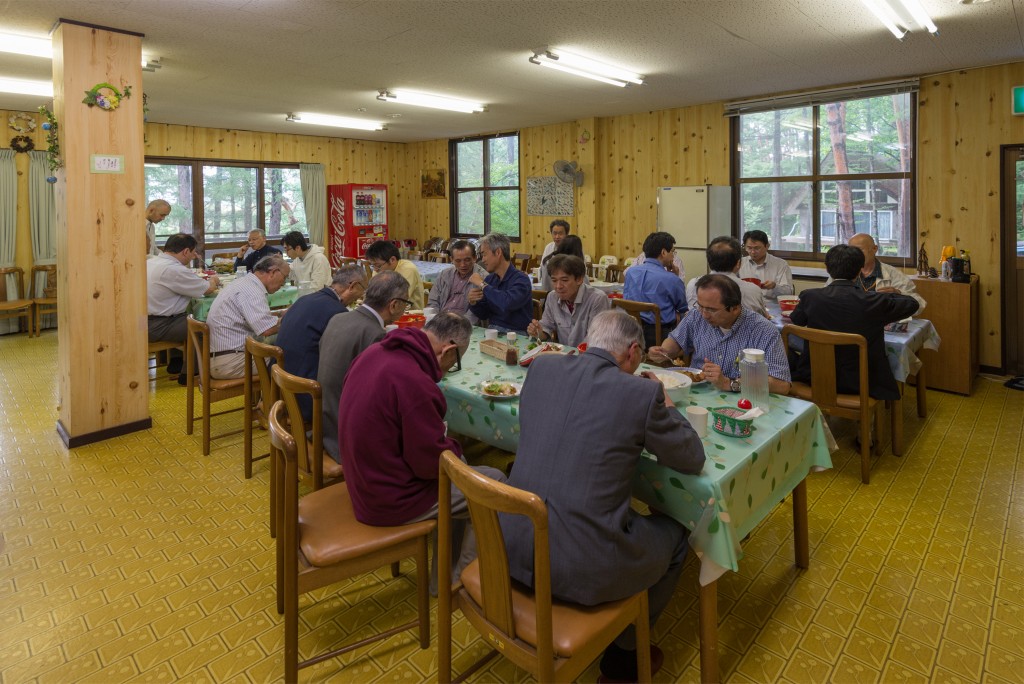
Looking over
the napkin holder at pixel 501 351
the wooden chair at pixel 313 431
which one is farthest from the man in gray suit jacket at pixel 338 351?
the napkin holder at pixel 501 351

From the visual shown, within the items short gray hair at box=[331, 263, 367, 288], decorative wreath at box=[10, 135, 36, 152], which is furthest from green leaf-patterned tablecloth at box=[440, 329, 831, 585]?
decorative wreath at box=[10, 135, 36, 152]

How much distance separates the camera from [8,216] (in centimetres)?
746

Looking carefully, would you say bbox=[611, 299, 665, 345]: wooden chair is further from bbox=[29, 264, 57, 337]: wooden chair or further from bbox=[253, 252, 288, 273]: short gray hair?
bbox=[29, 264, 57, 337]: wooden chair

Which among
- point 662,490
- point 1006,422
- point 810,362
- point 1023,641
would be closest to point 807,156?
point 1006,422

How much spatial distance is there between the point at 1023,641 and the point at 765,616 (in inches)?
33.1

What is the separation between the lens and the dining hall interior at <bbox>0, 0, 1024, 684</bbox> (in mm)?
2213

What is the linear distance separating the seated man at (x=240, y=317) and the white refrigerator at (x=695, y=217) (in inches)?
189

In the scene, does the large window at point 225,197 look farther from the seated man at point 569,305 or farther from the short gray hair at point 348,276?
the seated man at point 569,305

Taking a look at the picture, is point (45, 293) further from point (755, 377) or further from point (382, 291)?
point (755, 377)

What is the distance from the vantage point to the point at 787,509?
3115mm

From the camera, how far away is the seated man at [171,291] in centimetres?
498

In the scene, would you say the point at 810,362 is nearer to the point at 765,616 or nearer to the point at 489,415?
the point at 765,616

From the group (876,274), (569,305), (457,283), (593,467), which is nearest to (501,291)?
(457,283)

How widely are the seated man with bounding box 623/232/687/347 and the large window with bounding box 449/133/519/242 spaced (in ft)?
16.2
